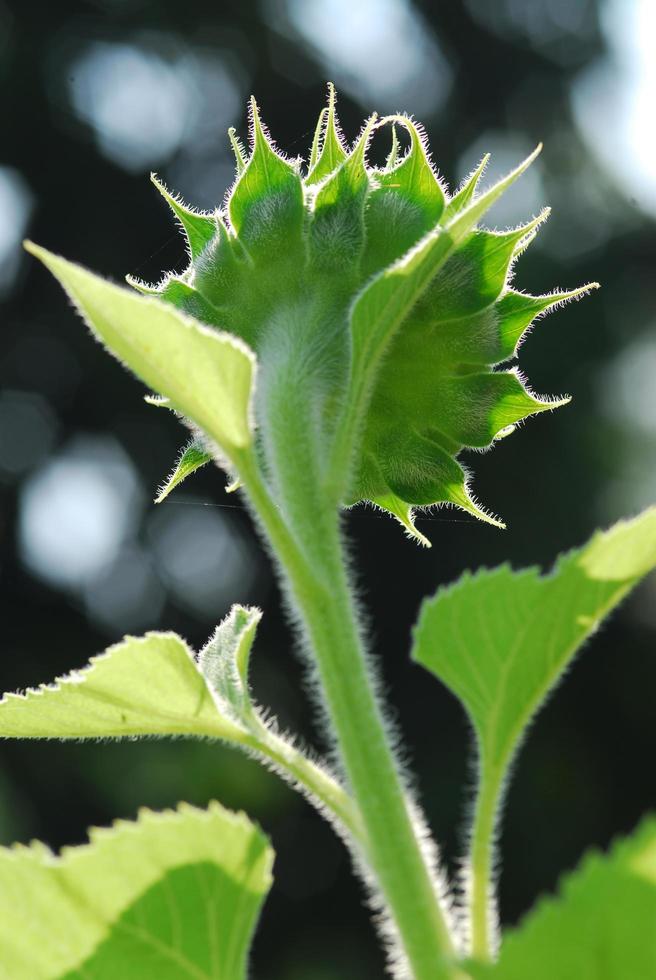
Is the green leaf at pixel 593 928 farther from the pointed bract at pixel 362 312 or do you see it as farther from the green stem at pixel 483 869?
the pointed bract at pixel 362 312

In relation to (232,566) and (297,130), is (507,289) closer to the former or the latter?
(232,566)

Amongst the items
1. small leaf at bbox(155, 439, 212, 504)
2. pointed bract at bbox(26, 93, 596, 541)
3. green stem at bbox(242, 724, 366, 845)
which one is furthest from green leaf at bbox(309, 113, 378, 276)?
green stem at bbox(242, 724, 366, 845)

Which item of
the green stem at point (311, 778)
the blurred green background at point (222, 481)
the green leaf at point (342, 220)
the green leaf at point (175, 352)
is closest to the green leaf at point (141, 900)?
the green stem at point (311, 778)

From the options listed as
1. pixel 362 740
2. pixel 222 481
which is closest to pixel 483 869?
pixel 362 740

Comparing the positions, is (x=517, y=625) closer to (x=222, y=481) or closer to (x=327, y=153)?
(x=327, y=153)

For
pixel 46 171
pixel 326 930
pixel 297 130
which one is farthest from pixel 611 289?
pixel 326 930
